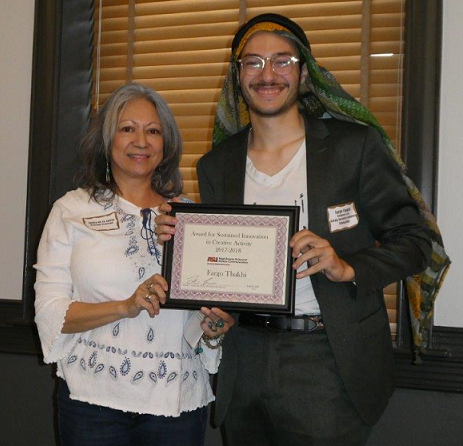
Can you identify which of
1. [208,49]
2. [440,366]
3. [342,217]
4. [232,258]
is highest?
[208,49]

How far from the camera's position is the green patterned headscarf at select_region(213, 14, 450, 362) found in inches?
74.2

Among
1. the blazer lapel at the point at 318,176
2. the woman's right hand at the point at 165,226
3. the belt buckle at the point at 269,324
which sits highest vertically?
the blazer lapel at the point at 318,176

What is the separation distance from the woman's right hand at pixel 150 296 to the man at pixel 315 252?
123 mm

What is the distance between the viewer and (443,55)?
98.4 inches

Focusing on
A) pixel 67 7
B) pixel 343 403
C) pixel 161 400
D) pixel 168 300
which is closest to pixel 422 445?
pixel 343 403

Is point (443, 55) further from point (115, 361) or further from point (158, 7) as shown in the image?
point (115, 361)

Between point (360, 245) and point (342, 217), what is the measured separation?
0.10 metres

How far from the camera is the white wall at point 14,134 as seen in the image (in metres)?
3.09

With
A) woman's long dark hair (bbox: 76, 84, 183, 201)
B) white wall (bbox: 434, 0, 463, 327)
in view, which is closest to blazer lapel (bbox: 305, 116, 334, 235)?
woman's long dark hair (bbox: 76, 84, 183, 201)

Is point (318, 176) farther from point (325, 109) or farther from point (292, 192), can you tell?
point (325, 109)

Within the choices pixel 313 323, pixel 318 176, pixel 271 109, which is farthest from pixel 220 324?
pixel 271 109

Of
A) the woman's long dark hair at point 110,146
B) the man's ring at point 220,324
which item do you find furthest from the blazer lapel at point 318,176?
the woman's long dark hair at point 110,146

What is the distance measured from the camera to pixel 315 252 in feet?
5.30

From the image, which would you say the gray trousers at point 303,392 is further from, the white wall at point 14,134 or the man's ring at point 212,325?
the white wall at point 14,134
